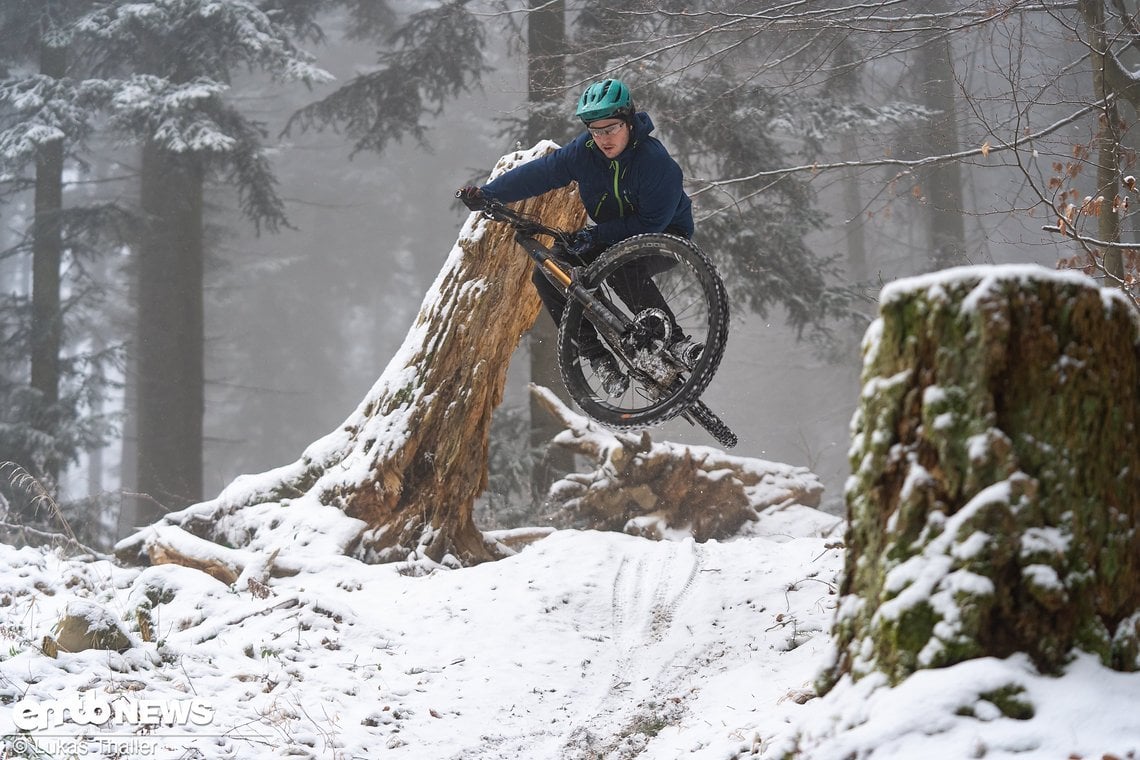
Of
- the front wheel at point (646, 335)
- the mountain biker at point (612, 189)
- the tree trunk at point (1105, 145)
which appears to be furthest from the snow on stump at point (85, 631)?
the tree trunk at point (1105, 145)

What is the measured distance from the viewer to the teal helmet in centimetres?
509

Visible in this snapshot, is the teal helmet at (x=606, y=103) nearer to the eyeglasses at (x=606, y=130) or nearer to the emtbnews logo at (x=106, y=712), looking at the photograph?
the eyeglasses at (x=606, y=130)

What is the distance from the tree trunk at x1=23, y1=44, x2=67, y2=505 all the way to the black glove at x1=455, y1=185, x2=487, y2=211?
1189 cm

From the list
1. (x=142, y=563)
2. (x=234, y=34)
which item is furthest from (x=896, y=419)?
(x=234, y=34)

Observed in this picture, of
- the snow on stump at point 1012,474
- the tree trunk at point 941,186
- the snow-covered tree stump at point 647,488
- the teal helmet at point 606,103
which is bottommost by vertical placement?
the snow-covered tree stump at point 647,488

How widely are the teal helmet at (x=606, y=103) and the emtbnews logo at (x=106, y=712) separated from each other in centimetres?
357

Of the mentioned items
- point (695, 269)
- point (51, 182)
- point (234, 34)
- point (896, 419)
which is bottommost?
point (896, 419)

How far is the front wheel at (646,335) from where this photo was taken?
16.3 ft

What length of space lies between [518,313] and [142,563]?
3750 millimetres

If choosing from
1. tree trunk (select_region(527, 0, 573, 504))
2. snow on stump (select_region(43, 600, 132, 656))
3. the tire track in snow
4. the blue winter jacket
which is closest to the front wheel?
the blue winter jacket

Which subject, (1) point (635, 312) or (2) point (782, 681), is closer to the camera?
(2) point (782, 681)

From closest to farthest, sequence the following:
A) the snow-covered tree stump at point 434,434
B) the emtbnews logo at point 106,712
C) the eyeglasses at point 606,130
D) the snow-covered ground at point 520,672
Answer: the snow-covered ground at point 520,672 < the emtbnews logo at point 106,712 < the eyeglasses at point 606,130 < the snow-covered tree stump at point 434,434

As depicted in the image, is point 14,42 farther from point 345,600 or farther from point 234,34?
point 345,600

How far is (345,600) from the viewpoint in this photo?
226 inches
